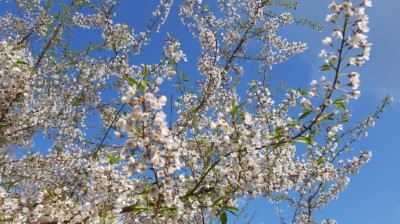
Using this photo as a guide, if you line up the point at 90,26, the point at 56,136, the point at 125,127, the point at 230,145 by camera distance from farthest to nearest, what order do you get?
the point at 90,26 < the point at 56,136 < the point at 230,145 < the point at 125,127

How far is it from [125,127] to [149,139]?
0.23 m

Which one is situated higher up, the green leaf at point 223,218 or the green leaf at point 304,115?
the green leaf at point 304,115

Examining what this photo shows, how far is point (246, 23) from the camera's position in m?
10.2

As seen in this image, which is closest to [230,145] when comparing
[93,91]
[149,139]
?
[149,139]

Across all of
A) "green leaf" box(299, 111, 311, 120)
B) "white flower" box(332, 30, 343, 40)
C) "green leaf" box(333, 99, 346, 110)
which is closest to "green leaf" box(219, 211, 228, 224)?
"green leaf" box(299, 111, 311, 120)

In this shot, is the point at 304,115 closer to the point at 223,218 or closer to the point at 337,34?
the point at 337,34

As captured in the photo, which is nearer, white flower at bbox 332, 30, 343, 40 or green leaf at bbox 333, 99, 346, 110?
white flower at bbox 332, 30, 343, 40

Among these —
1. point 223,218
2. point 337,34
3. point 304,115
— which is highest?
point 337,34

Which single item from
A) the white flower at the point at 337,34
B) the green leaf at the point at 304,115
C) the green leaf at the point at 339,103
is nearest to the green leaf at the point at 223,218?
the green leaf at the point at 304,115

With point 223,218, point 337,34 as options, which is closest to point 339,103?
point 337,34

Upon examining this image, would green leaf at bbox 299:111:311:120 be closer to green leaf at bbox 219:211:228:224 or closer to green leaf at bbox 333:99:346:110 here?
green leaf at bbox 333:99:346:110

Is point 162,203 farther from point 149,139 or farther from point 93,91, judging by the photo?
point 93,91

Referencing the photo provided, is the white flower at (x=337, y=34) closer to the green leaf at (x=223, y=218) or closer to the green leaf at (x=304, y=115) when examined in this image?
the green leaf at (x=304, y=115)

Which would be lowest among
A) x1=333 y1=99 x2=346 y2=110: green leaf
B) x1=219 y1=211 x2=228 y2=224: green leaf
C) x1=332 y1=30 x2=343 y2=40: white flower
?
x1=219 y1=211 x2=228 y2=224: green leaf
